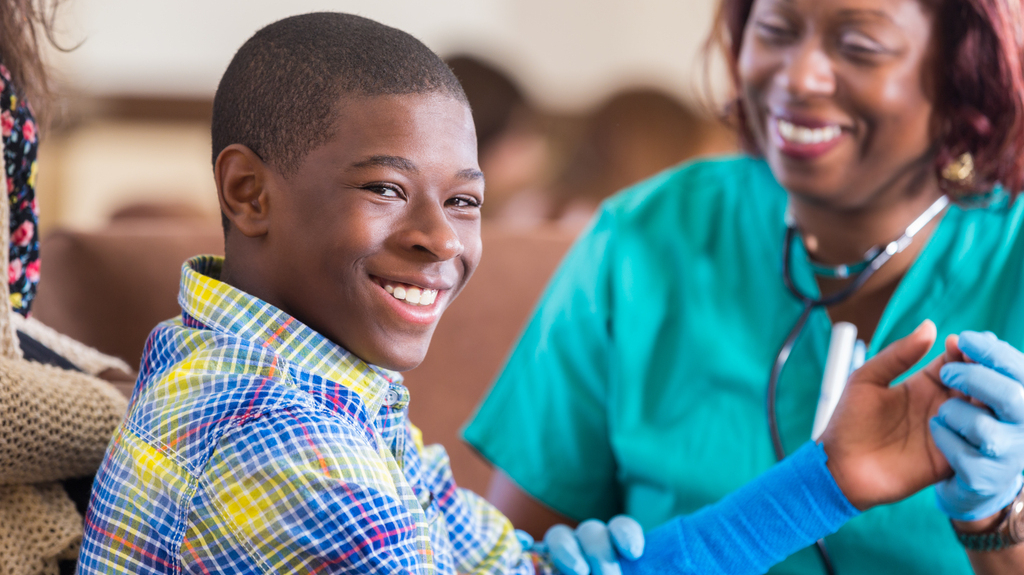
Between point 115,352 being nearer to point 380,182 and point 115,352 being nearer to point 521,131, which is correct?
A: point 380,182

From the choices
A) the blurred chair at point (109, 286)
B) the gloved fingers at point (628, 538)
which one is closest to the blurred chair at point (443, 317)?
the blurred chair at point (109, 286)

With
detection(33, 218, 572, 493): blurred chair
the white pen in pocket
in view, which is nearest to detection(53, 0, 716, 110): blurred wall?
detection(33, 218, 572, 493): blurred chair

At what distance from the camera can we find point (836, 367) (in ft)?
3.46

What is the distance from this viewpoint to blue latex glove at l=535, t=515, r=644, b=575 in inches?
34.0

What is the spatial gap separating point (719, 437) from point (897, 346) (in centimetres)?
28

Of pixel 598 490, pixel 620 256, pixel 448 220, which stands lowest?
pixel 598 490

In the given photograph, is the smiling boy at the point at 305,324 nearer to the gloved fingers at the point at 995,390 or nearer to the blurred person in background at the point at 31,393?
the blurred person in background at the point at 31,393

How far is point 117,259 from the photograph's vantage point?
1.28 m

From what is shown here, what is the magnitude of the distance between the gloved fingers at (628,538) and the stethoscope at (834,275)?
0.27 metres

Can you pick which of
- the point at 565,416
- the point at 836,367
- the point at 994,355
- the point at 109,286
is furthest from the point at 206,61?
the point at 994,355

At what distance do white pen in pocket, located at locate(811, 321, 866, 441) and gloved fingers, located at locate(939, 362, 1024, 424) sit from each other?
0.64ft

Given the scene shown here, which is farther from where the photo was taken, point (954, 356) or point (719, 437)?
point (719, 437)

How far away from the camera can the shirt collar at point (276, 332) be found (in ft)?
2.19

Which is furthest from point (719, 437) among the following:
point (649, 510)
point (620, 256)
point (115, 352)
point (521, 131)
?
point (521, 131)
